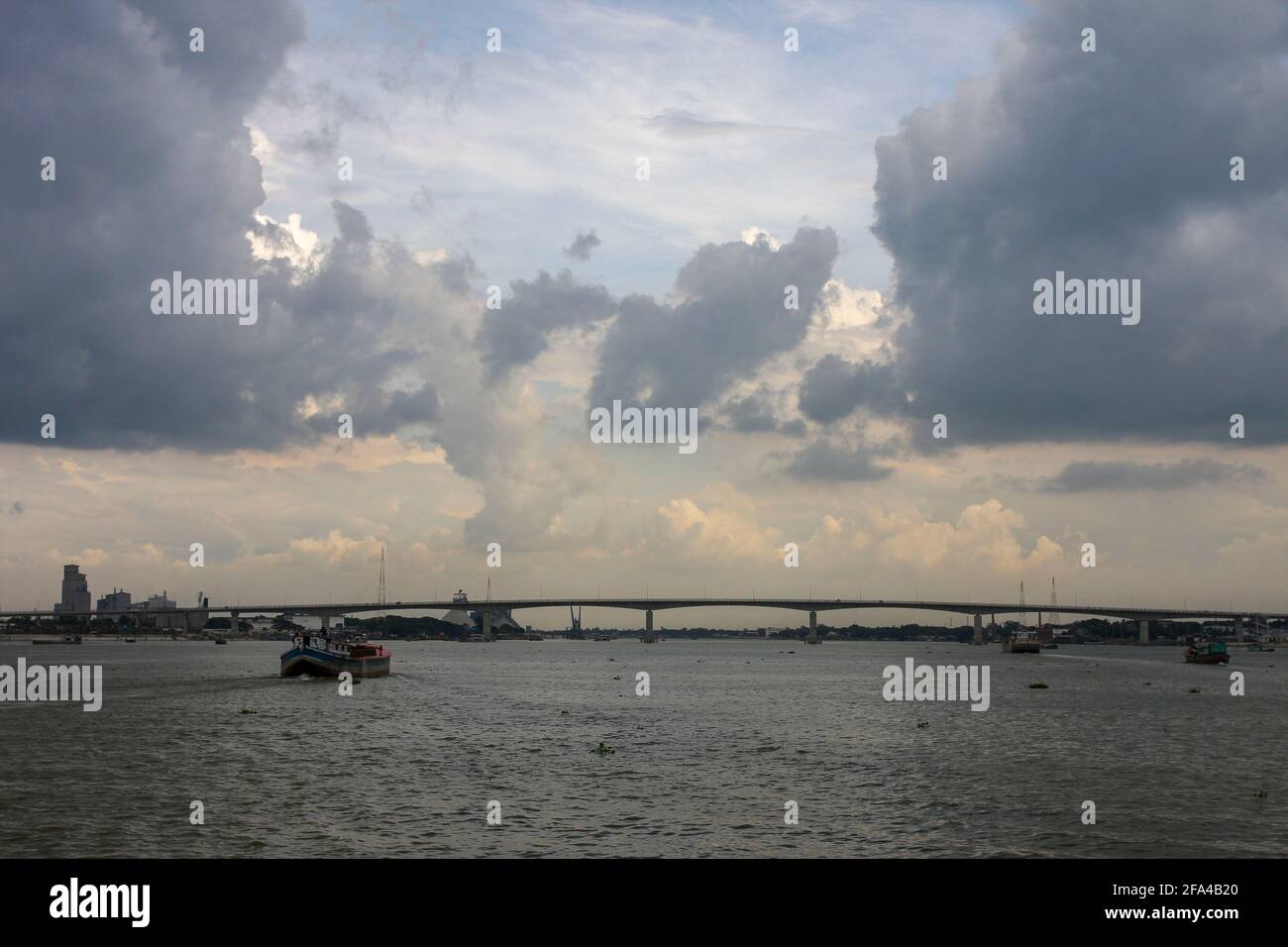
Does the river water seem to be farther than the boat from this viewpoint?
No

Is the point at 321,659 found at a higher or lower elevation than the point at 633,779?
lower

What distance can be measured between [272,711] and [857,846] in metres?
67.1

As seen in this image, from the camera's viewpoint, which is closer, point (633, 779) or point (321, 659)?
point (633, 779)

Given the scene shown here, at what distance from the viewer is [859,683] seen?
156m

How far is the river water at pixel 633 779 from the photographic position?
3859 centimetres

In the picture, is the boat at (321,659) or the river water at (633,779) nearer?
the river water at (633,779)

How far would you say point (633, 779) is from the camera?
53.3 metres

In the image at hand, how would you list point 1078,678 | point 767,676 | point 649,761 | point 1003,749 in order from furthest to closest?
1. point 767,676
2. point 1078,678
3. point 1003,749
4. point 649,761

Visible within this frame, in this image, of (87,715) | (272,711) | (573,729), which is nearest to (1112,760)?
(573,729)

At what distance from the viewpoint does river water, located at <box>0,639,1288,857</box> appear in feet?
127

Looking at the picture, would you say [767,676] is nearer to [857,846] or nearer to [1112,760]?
[1112,760]

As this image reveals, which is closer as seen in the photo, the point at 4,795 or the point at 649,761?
the point at 4,795
